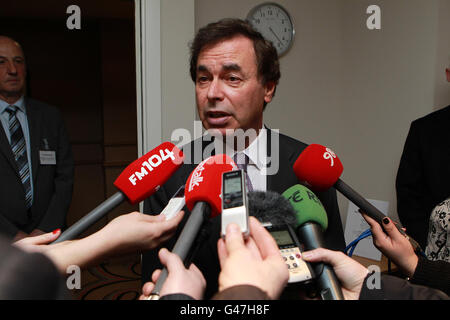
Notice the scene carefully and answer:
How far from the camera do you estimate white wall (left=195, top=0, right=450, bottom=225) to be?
2.05 meters

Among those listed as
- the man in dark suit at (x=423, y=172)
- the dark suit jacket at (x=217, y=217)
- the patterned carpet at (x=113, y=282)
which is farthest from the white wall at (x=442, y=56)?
the patterned carpet at (x=113, y=282)

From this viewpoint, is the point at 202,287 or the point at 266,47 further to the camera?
the point at 266,47

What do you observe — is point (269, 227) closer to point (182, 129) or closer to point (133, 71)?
point (182, 129)

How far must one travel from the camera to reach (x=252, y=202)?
0.75 metres

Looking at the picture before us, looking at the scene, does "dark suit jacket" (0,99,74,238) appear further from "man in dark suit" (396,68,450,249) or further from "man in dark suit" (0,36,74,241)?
"man in dark suit" (396,68,450,249)

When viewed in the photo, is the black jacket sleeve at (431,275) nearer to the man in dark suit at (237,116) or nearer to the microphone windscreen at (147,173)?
the man in dark suit at (237,116)

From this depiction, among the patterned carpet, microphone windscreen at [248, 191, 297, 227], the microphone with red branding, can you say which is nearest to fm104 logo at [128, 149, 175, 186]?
the microphone with red branding

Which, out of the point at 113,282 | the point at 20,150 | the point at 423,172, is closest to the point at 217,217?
the point at 423,172

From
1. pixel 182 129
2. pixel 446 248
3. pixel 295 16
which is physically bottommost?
pixel 446 248

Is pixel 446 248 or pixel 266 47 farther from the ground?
pixel 266 47

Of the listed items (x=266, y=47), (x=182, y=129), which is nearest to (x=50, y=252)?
(x=266, y=47)

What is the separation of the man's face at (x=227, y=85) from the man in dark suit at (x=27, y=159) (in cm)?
138

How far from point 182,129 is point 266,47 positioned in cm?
86
